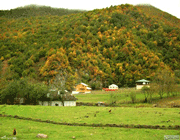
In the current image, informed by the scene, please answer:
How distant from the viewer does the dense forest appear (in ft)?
457

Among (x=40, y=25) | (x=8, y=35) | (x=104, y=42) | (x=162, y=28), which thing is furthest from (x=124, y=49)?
(x=8, y=35)

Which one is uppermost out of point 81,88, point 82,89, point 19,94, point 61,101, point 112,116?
point 112,116

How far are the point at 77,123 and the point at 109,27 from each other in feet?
560

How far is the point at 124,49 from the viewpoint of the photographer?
163375mm

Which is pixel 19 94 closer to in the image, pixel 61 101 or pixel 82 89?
pixel 61 101

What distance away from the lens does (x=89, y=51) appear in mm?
162625

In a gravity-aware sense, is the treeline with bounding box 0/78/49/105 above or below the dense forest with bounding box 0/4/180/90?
below


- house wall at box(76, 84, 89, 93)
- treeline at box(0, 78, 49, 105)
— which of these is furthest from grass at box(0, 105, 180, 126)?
house wall at box(76, 84, 89, 93)

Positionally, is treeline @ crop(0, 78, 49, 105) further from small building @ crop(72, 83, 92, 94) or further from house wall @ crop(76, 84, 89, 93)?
house wall @ crop(76, 84, 89, 93)

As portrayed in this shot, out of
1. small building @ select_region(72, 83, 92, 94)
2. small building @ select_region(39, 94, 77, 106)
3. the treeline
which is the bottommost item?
small building @ select_region(72, 83, 92, 94)

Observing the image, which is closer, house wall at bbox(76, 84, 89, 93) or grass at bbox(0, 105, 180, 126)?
grass at bbox(0, 105, 180, 126)

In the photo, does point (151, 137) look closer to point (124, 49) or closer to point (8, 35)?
point (124, 49)

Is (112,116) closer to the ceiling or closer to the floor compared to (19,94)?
closer to the ceiling

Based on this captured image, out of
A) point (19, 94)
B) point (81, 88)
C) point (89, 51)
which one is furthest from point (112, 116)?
point (89, 51)
